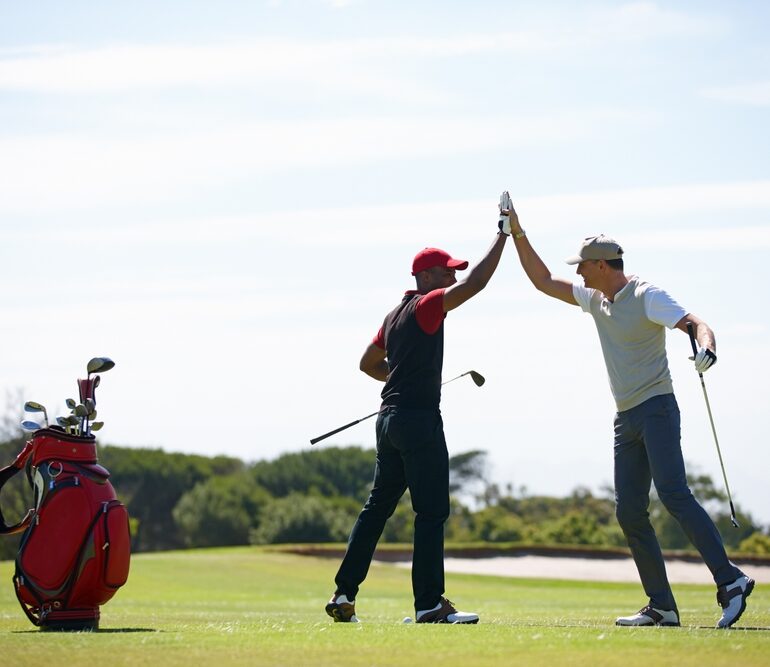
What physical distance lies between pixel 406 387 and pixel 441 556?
124 centimetres

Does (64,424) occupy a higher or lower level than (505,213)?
lower

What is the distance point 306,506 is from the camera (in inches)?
2156

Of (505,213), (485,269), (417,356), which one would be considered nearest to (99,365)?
(417,356)

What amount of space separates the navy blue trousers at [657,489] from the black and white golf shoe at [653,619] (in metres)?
0.05

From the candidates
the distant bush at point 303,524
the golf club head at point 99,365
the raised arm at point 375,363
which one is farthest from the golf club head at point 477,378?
the distant bush at point 303,524

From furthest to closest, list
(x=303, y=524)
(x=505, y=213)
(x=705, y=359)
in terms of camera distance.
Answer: (x=303, y=524) → (x=505, y=213) → (x=705, y=359)

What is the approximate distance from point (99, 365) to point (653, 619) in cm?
427

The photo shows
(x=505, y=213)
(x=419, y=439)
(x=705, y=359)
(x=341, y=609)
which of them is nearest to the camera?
(x=705, y=359)

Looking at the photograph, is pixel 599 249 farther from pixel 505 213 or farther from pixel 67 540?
pixel 67 540

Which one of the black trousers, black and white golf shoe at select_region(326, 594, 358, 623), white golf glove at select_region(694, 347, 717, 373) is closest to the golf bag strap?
black and white golf shoe at select_region(326, 594, 358, 623)

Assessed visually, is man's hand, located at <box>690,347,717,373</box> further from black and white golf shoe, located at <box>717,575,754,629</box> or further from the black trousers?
the black trousers

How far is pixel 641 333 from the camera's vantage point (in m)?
9.14

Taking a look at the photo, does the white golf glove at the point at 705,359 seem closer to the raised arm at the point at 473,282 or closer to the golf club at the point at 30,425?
the raised arm at the point at 473,282

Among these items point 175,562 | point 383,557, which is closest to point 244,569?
point 175,562
